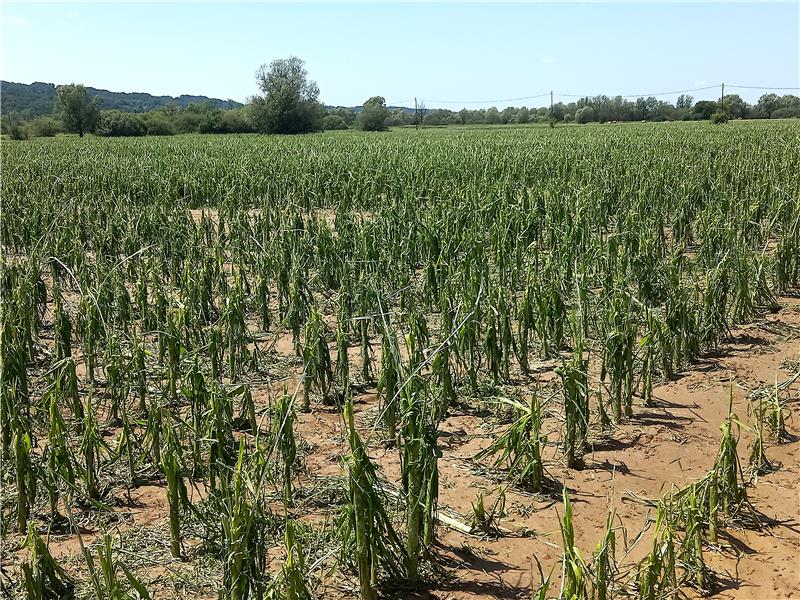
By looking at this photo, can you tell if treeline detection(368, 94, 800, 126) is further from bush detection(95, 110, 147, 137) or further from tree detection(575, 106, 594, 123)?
bush detection(95, 110, 147, 137)

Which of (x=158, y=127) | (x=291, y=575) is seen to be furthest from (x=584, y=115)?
(x=291, y=575)

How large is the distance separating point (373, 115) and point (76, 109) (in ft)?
83.0

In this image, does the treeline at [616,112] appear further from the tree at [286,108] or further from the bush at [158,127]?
the bush at [158,127]

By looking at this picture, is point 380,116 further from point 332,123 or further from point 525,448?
point 525,448

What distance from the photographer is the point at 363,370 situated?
5.05 meters

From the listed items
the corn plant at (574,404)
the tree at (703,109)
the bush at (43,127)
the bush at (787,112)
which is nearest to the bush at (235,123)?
the bush at (43,127)

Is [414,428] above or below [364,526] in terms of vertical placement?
above

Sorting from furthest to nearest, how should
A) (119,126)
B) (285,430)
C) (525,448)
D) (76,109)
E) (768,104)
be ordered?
(768,104) → (76,109) → (119,126) → (525,448) → (285,430)

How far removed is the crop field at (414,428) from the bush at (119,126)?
4890cm

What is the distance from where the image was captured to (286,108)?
55.8m

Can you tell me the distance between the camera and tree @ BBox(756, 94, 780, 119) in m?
64.8

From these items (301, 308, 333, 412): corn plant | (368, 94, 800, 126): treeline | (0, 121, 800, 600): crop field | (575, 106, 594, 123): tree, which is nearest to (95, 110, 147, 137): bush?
(368, 94, 800, 126): treeline

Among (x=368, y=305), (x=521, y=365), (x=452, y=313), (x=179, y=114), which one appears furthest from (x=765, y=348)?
(x=179, y=114)

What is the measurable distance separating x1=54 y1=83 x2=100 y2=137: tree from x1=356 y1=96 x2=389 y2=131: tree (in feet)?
75.9
